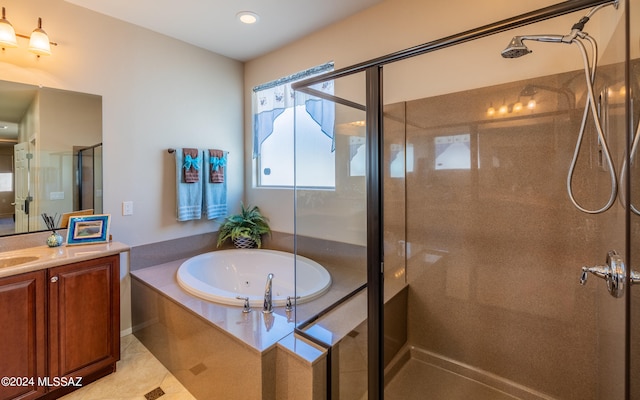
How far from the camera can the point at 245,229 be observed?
3.16 metres

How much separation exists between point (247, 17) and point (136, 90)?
1176mm

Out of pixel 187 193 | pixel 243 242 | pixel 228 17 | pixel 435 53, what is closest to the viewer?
pixel 435 53

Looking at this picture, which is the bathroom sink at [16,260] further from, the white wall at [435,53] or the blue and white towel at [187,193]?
the white wall at [435,53]

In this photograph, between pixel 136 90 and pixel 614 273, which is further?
pixel 136 90

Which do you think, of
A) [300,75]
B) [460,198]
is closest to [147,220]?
Answer: [300,75]

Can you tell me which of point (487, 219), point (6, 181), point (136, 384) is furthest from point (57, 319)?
point (487, 219)

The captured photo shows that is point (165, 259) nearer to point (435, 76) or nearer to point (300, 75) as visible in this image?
point (300, 75)

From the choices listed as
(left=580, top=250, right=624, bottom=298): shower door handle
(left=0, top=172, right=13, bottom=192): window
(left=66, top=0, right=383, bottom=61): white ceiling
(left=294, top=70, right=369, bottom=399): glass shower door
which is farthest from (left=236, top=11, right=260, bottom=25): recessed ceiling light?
(left=580, top=250, right=624, bottom=298): shower door handle

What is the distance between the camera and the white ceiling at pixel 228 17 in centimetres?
223

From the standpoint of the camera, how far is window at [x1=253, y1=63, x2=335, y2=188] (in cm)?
239

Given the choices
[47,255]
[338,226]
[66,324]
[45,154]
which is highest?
[45,154]

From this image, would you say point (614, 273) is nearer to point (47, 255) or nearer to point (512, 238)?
point (512, 238)

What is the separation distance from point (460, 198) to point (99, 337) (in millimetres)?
2684

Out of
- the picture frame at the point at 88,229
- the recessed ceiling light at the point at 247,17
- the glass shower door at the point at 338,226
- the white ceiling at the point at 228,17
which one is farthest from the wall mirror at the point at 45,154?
the glass shower door at the point at 338,226
